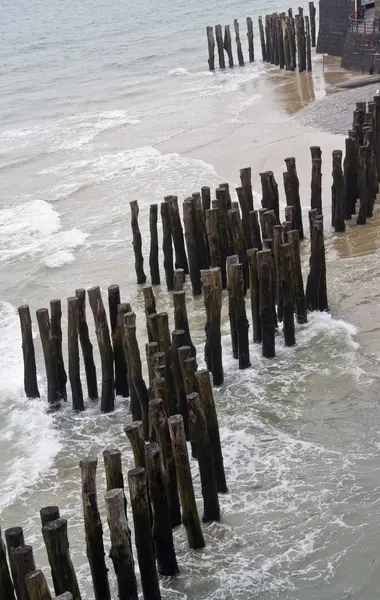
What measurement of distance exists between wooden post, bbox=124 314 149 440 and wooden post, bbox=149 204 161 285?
4940 mm

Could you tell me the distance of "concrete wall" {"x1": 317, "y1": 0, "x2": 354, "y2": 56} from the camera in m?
36.0

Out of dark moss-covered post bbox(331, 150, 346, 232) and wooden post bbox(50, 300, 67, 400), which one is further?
dark moss-covered post bbox(331, 150, 346, 232)

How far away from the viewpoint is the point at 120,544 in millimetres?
7699

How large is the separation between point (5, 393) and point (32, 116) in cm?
2630

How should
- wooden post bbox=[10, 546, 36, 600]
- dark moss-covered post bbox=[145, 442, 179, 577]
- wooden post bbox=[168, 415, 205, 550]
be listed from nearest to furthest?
wooden post bbox=[10, 546, 36, 600] → dark moss-covered post bbox=[145, 442, 179, 577] → wooden post bbox=[168, 415, 205, 550]

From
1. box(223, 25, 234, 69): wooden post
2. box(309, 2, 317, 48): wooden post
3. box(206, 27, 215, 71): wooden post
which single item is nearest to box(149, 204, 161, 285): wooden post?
box(309, 2, 317, 48): wooden post

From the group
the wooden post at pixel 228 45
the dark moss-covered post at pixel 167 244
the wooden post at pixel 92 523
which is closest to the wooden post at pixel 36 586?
the wooden post at pixel 92 523

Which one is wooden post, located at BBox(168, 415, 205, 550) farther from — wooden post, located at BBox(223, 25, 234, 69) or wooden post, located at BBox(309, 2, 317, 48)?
wooden post, located at BBox(223, 25, 234, 69)

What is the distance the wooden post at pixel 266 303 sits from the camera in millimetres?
12094

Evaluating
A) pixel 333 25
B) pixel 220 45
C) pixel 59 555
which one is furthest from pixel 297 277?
pixel 220 45

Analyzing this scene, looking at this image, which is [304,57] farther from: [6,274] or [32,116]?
[6,274]

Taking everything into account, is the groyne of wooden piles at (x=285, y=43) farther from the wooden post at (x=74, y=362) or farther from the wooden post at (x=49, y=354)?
the wooden post at (x=49, y=354)

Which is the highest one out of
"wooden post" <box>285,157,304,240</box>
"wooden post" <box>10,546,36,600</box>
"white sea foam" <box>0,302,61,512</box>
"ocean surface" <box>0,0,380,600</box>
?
"wooden post" <box>285,157,304,240</box>

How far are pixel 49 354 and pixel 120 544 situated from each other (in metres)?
4.78
